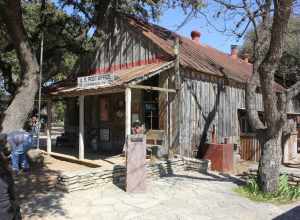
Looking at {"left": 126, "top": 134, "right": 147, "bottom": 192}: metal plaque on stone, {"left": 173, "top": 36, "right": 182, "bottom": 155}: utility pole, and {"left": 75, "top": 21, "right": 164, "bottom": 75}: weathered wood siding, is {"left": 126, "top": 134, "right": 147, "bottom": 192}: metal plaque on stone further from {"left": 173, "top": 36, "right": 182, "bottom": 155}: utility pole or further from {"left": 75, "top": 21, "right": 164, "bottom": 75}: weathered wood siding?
{"left": 75, "top": 21, "right": 164, "bottom": 75}: weathered wood siding

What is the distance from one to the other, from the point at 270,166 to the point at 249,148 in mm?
6351

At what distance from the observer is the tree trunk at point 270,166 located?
29.9 ft

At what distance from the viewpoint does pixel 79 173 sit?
30.1ft

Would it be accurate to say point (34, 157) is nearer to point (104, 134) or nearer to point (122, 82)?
point (122, 82)

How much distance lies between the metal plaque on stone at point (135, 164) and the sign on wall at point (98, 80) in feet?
8.31

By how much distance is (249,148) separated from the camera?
15.4m

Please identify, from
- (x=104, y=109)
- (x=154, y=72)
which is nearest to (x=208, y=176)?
(x=154, y=72)

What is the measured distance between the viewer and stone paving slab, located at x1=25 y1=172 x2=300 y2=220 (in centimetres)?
729

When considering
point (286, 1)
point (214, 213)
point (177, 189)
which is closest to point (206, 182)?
point (177, 189)

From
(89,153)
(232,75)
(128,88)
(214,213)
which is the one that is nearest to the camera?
(214,213)

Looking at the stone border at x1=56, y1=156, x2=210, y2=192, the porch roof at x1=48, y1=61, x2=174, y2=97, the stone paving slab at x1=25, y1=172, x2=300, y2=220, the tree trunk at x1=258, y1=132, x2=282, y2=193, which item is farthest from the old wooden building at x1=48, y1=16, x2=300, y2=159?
the tree trunk at x1=258, y1=132, x2=282, y2=193

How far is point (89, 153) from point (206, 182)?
18.2ft

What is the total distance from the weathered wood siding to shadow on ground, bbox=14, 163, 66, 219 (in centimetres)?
571

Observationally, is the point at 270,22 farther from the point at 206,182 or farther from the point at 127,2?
the point at 127,2
